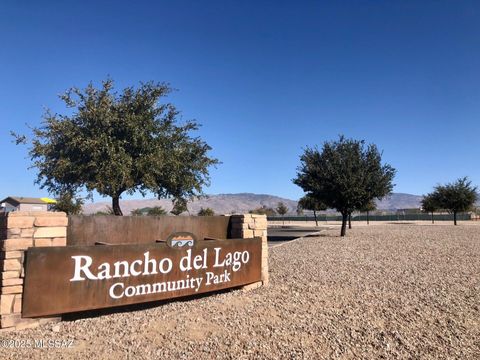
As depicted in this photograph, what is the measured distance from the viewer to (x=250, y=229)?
9.62 metres

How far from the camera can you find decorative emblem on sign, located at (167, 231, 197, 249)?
7684mm

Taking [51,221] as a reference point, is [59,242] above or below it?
below

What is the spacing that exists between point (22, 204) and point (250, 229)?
174 feet

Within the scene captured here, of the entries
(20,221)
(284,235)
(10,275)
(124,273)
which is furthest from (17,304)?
(284,235)

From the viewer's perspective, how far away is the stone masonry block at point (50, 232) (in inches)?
247

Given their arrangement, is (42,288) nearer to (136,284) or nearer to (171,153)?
(136,284)

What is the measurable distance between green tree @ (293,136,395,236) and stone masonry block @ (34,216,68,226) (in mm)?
18716

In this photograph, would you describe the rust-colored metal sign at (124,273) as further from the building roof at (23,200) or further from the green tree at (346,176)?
the building roof at (23,200)

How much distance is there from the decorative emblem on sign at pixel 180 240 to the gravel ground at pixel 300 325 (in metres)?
1.13

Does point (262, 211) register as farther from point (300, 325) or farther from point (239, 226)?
point (300, 325)

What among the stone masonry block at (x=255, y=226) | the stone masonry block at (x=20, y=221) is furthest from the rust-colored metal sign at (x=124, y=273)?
the stone masonry block at (x=255, y=226)

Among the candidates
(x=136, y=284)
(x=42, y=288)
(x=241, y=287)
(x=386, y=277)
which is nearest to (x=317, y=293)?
(x=241, y=287)

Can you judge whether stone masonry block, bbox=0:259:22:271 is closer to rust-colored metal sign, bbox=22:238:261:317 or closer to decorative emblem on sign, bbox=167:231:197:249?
rust-colored metal sign, bbox=22:238:261:317

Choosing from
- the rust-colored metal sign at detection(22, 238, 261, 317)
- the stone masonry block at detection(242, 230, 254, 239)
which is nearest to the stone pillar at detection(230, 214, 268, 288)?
the stone masonry block at detection(242, 230, 254, 239)
